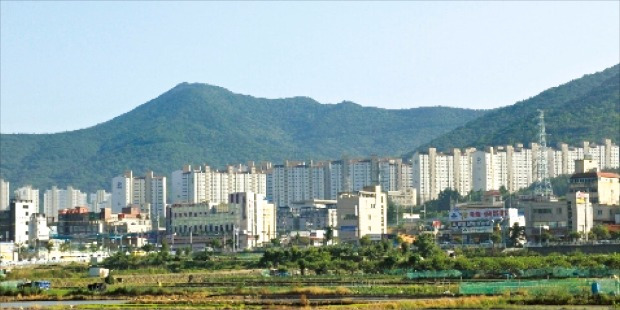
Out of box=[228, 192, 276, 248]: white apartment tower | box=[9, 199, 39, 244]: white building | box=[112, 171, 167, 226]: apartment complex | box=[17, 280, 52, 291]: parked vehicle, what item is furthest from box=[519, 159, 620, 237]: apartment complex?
box=[112, 171, 167, 226]: apartment complex

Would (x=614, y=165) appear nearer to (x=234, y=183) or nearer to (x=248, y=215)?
(x=234, y=183)

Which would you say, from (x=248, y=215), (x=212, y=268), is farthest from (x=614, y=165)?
(x=212, y=268)

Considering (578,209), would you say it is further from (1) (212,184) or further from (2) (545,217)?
(1) (212,184)

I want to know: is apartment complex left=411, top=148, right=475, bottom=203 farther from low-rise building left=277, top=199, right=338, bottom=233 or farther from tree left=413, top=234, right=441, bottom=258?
tree left=413, top=234, right=441, bottom=258

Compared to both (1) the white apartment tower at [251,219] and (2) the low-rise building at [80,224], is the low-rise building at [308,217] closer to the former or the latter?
(1) the white apartment tower at [251,219]

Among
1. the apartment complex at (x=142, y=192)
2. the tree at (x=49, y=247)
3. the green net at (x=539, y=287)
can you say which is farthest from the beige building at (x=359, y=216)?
the apartment complex at (x=142, y=192)

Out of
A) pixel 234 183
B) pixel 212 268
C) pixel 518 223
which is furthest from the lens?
pixel 234 183
